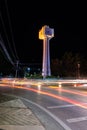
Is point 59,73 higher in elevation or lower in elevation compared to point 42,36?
lower

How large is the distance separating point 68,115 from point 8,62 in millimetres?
112813

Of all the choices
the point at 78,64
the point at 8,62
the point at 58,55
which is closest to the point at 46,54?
the point at 78,64

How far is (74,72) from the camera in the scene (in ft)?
380

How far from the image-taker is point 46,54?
95.4 meters

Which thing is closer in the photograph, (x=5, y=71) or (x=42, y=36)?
(x=42, y=36)

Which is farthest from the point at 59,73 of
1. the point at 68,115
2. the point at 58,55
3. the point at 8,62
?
the point at 68,115

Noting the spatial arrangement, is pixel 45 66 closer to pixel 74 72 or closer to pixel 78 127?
pixel 74 72

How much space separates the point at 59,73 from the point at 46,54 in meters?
24.1

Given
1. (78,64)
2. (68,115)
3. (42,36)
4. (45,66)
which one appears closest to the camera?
(68,115)

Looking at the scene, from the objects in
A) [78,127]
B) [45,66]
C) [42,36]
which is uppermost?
[42,36]

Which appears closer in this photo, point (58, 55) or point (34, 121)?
point (34, 121)

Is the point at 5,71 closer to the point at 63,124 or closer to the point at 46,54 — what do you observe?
the point at 46,54

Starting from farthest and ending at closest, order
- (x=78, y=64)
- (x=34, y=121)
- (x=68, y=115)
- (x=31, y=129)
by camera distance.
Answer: (x=78, y=64) → (x=68, y=115) → (x=34, y=121) → (x=31, y=129)

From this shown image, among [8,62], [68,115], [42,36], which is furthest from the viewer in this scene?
[8,62]
